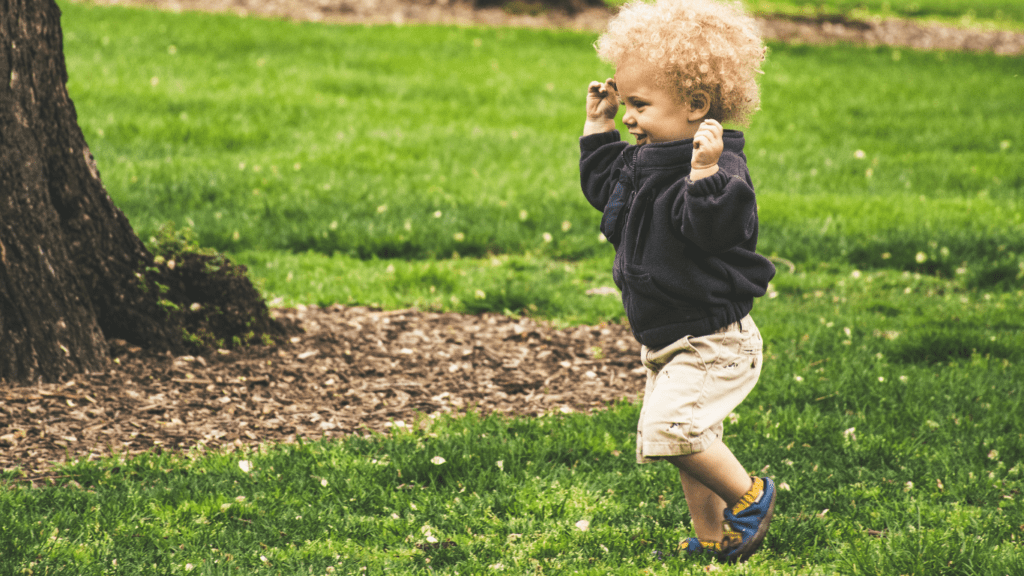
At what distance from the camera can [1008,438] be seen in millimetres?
4109

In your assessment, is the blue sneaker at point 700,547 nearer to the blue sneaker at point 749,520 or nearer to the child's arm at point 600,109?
the blue sneaker at point 749,520

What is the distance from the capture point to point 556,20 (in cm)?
1648

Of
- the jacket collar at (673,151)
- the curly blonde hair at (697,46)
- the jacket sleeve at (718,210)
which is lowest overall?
the jacket sleeve at (718,210)

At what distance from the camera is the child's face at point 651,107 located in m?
2.76

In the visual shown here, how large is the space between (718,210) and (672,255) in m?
0.30

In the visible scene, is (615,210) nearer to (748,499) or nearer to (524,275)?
(748,499)

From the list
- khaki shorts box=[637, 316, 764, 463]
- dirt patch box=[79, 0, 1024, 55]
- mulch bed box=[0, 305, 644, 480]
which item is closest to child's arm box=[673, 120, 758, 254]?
khaki shorts box=[637, 316, 764, 463]

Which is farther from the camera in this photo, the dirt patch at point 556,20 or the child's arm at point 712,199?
the dirt patch at point 556,20

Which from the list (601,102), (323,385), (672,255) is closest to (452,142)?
(323,385)

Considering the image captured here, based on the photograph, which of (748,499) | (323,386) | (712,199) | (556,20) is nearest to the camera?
(712,199)

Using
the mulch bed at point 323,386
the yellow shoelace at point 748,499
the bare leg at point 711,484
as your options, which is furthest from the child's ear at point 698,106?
the mulch bed at point 323,386

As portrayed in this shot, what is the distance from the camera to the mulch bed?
4059 mm

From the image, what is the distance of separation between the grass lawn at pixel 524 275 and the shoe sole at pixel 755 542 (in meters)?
0.06

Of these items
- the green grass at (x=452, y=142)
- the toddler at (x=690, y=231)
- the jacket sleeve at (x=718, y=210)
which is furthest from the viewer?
the green grass at (x=452, y=142)
